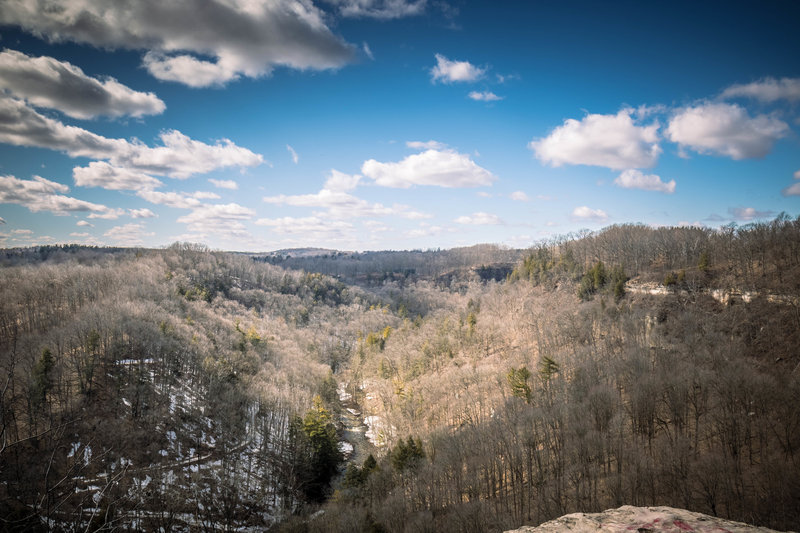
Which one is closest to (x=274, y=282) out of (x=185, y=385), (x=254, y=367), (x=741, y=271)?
(x=254, y=367)

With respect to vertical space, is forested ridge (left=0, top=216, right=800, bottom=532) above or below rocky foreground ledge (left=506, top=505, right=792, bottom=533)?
below

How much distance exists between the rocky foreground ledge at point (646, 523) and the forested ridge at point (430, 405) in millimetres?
15002

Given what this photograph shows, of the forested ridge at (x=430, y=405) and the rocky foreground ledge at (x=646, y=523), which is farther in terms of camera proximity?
the forested ridge at (x=430, y=405)

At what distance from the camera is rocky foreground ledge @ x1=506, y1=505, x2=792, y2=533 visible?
12.1m

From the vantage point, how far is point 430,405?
6519 cm

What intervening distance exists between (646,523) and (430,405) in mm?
54767

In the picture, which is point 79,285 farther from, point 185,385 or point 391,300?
point 391,300

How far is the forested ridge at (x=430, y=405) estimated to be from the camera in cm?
3089

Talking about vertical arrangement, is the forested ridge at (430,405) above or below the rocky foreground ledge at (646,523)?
below

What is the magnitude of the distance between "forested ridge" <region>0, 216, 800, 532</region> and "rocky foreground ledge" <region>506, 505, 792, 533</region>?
15002mm

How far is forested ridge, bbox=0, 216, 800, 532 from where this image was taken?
30.9 m

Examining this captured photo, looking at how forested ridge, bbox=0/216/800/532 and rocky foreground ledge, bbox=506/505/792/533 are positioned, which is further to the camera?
forested ridge, bbox=0/216/800/532

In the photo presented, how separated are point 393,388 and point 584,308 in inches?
1777

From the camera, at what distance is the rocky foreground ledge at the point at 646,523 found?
1213cm
